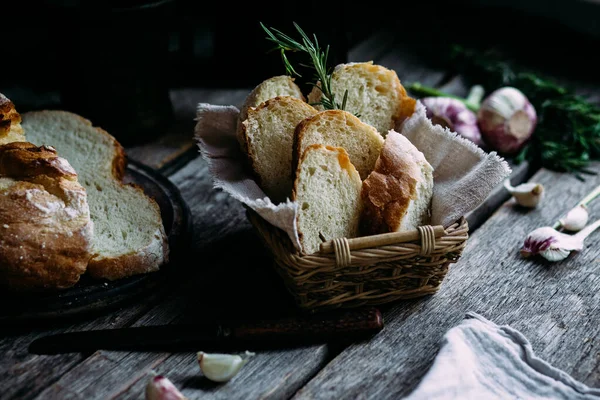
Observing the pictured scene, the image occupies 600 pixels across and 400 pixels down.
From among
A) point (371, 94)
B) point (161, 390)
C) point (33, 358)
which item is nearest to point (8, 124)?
point (33, 358)

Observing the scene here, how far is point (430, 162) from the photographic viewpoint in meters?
1.98

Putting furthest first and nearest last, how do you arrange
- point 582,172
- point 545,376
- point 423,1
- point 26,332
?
1. point 423,1
2. point 582,172
3. point 26,332
4. point 545,376

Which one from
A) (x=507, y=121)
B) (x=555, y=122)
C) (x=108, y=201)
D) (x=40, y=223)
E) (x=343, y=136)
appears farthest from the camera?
(x=555, y=122)

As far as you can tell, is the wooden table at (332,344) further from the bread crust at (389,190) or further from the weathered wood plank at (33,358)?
the bread crust at (389,190)

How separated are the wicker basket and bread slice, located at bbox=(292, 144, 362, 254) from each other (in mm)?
64

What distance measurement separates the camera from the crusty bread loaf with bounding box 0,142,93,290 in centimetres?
172

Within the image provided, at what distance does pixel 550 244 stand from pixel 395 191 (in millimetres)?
640

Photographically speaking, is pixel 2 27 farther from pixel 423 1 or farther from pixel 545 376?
pixel 545 376

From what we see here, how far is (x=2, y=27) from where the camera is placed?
3.22 m

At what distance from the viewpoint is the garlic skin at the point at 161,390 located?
1.52m

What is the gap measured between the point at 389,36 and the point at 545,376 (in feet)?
7.55

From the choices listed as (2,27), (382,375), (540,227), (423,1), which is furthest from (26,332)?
(423,1)

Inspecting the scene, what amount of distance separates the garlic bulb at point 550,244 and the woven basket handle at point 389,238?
1.76 feet

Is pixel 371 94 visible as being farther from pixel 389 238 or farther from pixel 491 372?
pixel 491 372
